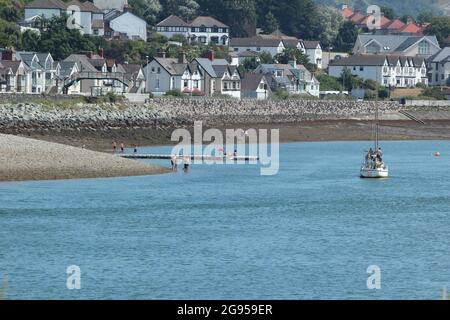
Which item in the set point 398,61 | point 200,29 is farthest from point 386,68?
point 200,29

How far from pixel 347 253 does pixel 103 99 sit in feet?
175

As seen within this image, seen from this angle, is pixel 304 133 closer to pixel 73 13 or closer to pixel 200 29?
pixel 73 13

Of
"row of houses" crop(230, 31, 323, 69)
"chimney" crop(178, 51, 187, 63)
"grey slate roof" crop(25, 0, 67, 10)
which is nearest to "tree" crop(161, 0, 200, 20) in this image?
"row of houses" crop(230, 31, 323, 69)

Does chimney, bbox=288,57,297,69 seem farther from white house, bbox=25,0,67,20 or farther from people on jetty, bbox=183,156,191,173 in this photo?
people on jetty, bbox=183,156,191,173

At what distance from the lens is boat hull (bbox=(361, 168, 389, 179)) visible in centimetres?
6063

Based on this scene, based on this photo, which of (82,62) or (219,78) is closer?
(82,62)

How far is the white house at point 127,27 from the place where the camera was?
132250 mm

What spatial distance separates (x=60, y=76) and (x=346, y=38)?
63.8m

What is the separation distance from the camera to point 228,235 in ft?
A: 133

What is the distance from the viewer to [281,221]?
4438 cm

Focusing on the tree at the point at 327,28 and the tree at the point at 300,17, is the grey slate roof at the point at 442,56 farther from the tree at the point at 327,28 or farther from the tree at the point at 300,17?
the tree at the point at 300,17

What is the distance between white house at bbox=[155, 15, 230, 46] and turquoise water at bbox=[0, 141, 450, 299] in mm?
78081

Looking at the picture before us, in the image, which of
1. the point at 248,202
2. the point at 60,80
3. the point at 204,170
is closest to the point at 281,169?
the point at 204,170

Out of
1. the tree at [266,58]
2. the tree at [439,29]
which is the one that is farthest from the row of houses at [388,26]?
the tree at [266,58]
